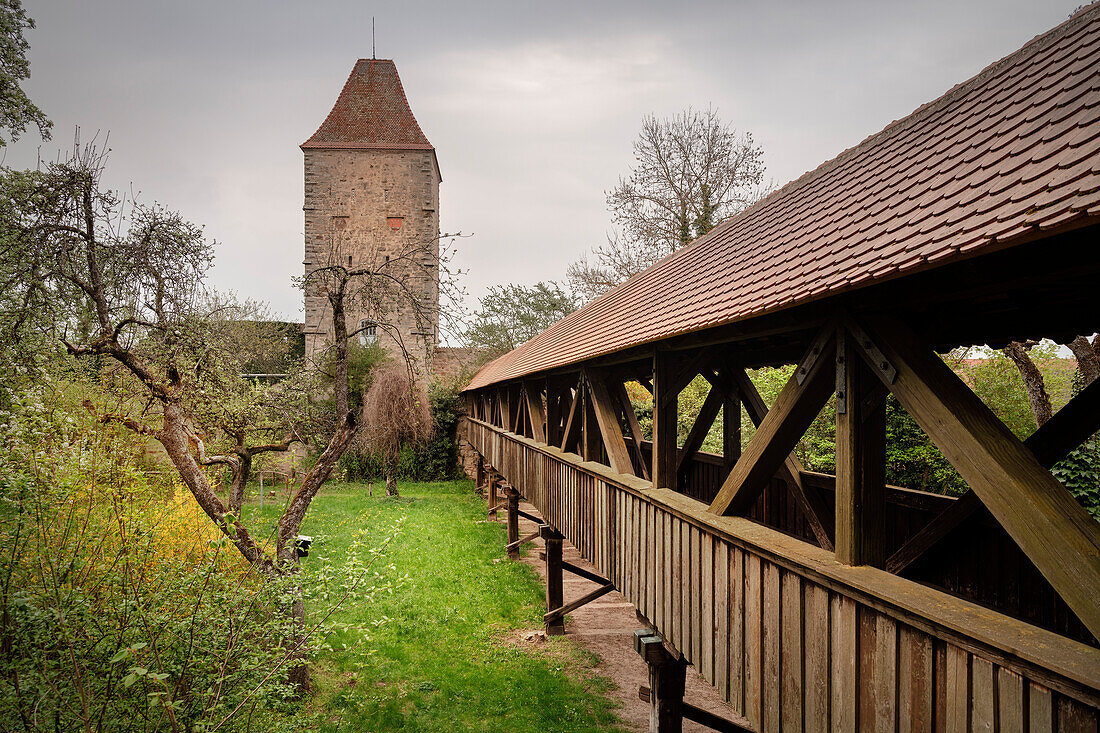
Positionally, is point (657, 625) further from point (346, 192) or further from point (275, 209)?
point (275, 209)

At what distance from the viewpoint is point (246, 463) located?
8.05 m

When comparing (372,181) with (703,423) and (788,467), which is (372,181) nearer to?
(703,423)

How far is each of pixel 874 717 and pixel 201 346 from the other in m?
6.71

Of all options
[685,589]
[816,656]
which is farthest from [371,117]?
[816,656]

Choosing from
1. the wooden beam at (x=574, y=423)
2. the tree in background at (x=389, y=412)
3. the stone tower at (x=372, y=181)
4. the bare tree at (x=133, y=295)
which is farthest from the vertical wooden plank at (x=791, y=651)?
the stone tower at (x=372, y=181)

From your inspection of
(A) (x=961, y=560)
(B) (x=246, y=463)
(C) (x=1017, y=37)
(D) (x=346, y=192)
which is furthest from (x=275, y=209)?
(A) (x=961, y=560)

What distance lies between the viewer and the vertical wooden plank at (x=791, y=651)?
2758 millimetres

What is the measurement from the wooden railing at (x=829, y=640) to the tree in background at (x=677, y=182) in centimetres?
1341

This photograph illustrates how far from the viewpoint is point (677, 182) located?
17625 millimetres

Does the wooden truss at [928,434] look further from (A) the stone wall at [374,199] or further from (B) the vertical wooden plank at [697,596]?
(A) the stone wall at [374,199]

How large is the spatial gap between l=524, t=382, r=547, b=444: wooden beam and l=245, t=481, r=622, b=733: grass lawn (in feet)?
8.33

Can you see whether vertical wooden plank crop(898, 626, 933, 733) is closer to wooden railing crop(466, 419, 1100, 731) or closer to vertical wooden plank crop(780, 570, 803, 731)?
wooden railing crop(466, 419, 1100, 731)

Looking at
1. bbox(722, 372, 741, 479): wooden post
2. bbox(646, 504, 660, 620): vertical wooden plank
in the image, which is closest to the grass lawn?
bbox(646, 504, 660, 620): vertical wooden plank

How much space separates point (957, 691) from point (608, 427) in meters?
3.91
